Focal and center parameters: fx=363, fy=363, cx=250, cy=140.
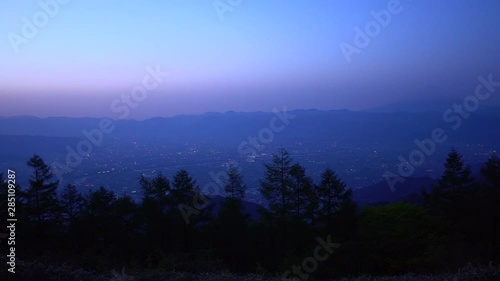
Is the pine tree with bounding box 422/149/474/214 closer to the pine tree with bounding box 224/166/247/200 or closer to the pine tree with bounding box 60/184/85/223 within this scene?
the pine tree with bounding box 224/166/247/200

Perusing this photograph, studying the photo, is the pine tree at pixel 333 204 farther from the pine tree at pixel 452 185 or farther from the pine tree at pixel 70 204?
the pine tree at pixel 70 204

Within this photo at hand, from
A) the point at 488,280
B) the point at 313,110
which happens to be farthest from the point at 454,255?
the point at 313,110

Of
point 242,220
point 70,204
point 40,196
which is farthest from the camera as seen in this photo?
point 70,204

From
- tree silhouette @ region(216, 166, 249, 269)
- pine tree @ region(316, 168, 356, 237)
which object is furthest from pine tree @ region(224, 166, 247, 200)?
pine tree @ region(316, 168, 356, 237)

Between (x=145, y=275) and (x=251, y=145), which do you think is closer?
(x=145, y=275)

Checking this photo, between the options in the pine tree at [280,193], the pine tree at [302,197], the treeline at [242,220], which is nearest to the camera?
the treeline at [242,220]

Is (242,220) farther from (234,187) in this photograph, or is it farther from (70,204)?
(70,204)

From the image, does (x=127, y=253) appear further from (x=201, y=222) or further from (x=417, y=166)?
(x=417, y=166)

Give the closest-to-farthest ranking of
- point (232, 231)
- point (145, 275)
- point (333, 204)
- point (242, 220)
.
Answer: point (145, 275) < point (232, 231) < point (242, 220) < point (333, 204)

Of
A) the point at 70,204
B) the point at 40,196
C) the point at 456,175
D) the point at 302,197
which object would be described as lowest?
the point at 302,197

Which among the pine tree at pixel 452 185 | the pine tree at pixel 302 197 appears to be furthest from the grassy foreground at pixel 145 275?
the pine tree at pixel 452 185

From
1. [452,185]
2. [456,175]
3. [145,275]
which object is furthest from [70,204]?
[456,175]
